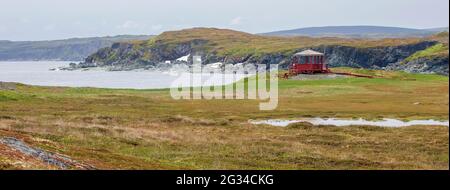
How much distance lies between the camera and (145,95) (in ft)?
350

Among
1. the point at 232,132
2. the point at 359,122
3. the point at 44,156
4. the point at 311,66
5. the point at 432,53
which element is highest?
the point at 432,53

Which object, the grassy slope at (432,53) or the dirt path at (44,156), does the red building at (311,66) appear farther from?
the dirt path at (44,156)

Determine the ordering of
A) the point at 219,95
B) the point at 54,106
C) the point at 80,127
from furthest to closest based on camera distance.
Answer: the point at 219,95
the point at 54,106
the point at 80,127

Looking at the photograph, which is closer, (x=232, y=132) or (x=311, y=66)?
(x=232, y=132)

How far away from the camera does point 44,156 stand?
94.0ft

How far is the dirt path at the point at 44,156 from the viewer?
2652cm

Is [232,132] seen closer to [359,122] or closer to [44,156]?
[359,122]

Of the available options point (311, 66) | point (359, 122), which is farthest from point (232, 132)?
point (311, 66)

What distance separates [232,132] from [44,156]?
25662 millimetres

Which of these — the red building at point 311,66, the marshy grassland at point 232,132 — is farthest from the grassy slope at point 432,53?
the marshy grassland at point 232,132
